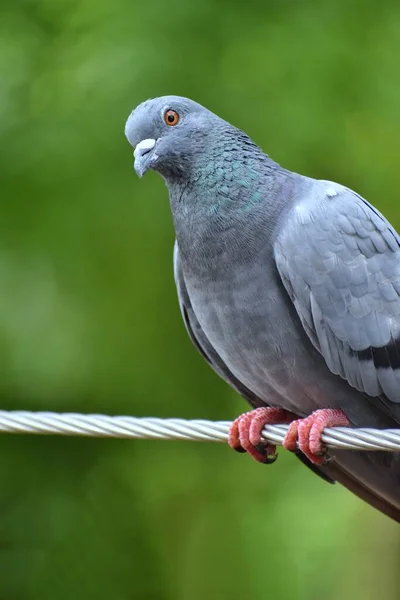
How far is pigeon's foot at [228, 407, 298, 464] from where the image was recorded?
477 centimetres

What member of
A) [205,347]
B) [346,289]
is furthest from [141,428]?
[205,347]

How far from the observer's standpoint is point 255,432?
15.7 feet

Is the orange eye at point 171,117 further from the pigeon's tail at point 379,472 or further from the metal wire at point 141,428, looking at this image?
the pigeon's tail at point 379,472

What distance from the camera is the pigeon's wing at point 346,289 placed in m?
4.30

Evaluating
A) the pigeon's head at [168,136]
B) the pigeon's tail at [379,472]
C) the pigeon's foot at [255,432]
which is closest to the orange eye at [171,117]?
the pigeon's head at [168,136]

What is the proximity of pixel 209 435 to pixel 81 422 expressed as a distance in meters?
0.56

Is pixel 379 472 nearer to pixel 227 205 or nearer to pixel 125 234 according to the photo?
pixel 227 205

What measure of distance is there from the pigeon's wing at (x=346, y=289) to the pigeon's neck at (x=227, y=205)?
140 millimetres

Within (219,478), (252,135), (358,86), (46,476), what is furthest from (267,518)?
(358,86)

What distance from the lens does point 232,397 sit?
283 inches

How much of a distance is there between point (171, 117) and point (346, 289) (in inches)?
52.0

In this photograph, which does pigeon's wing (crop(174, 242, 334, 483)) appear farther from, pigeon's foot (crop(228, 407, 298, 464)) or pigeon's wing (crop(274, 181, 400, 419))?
pigeon's wing (crop(274, 181, 400, 419))

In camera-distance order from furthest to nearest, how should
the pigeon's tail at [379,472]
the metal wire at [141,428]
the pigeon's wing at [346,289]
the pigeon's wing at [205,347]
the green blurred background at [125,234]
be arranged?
the green blurred background at [125,234] < the pigeon's wing at [205,347] < the pigeon's tail at [379,472] < the pigeon's wing at [346,289] < the metal wire at [141,428]

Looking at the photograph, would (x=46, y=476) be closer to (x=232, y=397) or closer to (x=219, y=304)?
(x=232, y=397)
